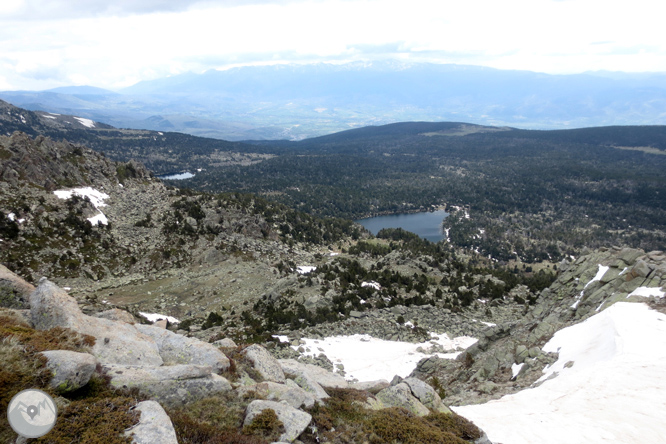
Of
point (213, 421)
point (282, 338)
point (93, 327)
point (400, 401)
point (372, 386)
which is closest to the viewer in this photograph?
point (213, 421)

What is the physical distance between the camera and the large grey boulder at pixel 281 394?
898 cm

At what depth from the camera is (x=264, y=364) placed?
38.5 ft

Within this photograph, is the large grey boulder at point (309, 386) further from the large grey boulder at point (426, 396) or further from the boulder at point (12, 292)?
the boulder at point (12, 292)

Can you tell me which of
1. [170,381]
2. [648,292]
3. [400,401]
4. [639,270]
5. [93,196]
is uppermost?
[93,196]

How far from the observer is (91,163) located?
5650 centimetres

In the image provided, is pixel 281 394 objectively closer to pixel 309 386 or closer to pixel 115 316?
pixel 309 386

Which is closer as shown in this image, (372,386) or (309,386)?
(309,386)

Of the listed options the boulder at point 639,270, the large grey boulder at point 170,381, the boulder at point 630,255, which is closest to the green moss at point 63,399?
the large grey boulder at point 170,381

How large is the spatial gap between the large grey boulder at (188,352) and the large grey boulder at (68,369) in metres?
3.50

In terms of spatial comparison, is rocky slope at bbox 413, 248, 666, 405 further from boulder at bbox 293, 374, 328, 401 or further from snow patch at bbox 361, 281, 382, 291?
snow patch at bbox 361, 281, 382, 291

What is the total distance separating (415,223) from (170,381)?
14061cm

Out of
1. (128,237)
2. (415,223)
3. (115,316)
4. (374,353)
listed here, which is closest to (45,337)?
(115,316)

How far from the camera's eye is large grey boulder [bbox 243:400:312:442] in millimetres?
7664

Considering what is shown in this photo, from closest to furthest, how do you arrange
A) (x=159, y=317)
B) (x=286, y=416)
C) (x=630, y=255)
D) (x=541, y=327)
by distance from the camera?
1. (x=286, y=416)
2. (x=541, y=327)
3. (x=630, y=255)
4. (x=159, y=317)
